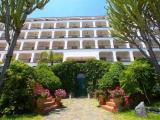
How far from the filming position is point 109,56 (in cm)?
5591

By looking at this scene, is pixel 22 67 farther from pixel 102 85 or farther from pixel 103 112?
pixel 102 85

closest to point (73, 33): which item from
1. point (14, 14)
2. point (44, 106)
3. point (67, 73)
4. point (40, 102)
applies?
point (67, 73)

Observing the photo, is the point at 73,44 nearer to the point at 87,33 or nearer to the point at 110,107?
the point at 87,33

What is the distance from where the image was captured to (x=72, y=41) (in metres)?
57.2

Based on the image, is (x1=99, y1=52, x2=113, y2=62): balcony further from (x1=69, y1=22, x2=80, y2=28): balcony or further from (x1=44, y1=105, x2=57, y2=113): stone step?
(x1=44, y1=105, x2=57, y2=113): stone step

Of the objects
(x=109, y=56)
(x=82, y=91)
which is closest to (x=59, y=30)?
(x=109, y=56)

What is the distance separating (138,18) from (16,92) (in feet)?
25.2

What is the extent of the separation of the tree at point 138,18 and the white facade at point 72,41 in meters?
33.5

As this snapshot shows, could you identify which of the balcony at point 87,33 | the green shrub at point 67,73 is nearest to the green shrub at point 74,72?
the green shrub at point 67,73

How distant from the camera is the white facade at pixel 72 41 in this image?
53.2m

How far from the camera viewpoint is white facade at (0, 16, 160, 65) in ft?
175

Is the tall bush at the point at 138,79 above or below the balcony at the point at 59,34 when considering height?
below

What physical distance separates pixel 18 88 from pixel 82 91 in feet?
56.0

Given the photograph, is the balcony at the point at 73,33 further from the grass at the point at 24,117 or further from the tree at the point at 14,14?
the tree at the point at 14,14
